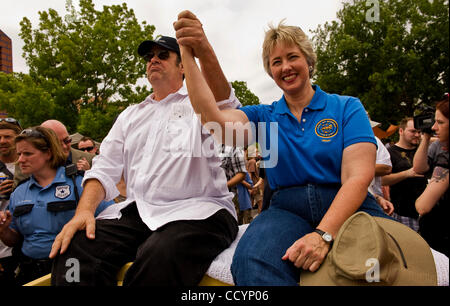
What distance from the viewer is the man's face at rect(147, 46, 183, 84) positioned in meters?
2.22

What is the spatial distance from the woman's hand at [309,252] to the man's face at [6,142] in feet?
11.1

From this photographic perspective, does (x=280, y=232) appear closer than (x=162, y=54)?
Yes

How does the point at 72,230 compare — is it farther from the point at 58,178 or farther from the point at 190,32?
the point at 190,32

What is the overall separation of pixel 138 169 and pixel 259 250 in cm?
104

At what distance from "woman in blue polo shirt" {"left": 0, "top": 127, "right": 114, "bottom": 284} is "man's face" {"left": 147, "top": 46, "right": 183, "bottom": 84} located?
1.03m

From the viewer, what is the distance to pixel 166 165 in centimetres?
191

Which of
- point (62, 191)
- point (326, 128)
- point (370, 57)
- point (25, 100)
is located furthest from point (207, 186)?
point (370, 57)

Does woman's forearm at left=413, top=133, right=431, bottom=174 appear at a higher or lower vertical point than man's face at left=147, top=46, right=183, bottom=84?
lower

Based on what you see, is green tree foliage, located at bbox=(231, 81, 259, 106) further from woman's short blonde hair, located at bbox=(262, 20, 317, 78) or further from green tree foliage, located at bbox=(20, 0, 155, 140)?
woman's short blonde hair, located at bbox=(262, 20, 317, 78)

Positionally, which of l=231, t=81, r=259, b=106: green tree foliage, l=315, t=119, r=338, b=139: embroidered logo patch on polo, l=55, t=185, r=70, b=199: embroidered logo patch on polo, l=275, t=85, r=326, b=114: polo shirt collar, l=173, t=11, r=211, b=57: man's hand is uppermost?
l=231, t=81, r=259, b=106: green tree foliage

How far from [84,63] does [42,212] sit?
476 inches

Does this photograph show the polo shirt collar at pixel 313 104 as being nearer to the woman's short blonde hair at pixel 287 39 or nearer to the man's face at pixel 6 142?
the woman's short blonde hair at pixel 287 39

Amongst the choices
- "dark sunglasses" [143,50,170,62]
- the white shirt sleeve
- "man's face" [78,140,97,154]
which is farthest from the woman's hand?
"man's face" [78,140,97,154]

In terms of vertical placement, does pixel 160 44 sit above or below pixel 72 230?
above
